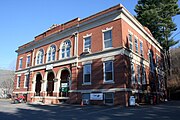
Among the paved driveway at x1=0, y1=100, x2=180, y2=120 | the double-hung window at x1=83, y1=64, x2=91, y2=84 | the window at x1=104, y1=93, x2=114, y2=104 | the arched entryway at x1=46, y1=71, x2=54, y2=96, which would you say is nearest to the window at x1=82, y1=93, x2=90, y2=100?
the double-hung window at x1=83, y1=64, x2=91, y2=84

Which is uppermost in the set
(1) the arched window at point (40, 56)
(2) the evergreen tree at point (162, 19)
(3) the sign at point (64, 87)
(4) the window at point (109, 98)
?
(2) the evergreen tree at point (162, 19)

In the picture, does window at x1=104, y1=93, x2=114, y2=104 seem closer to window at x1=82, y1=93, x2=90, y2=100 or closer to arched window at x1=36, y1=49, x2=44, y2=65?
window at x1=82, y1=93, x2=90, y2=100

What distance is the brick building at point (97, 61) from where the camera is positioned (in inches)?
766

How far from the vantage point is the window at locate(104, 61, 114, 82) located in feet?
64.4

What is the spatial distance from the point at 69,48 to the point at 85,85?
6511 mm

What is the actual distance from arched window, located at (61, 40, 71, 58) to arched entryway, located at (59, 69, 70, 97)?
2.30 m

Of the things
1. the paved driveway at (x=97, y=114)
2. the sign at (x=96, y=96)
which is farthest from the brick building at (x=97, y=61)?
the paved driveway at (x=97, y=114)

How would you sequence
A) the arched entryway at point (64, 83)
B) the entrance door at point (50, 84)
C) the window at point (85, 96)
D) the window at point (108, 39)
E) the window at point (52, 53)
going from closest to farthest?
the window at point (108, 39) < the window at point (85, 96) < the arched entryway at point (64, 83) < the entrance door at point (50, 84) < the window at point (52, 53)

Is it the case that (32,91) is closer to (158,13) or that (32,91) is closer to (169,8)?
(158,13)

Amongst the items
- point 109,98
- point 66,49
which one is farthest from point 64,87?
point 109,98

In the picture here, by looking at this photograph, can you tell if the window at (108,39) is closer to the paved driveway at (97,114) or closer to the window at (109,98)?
the window at (109,98)

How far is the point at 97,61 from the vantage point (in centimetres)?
2111

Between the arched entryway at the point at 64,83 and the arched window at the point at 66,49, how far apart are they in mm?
2299

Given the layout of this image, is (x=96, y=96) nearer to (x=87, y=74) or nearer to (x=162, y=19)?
(x=87, y=74)
